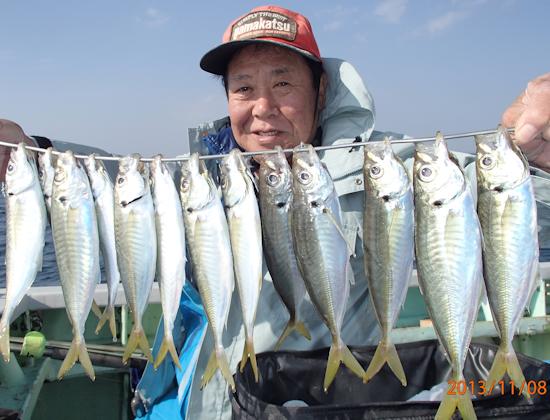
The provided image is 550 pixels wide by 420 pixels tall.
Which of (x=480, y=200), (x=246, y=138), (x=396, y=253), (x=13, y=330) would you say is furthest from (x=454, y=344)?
(x=13, y=330)

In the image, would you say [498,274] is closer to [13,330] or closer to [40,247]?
[40,247]

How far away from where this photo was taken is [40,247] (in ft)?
8.11

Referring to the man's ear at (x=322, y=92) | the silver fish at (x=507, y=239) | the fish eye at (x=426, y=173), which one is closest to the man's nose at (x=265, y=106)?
the man's ear at (x=322, y=92)

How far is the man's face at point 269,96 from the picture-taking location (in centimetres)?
325

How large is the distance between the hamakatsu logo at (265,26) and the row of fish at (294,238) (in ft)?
3.79

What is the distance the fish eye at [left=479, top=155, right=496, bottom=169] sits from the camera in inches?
81.8

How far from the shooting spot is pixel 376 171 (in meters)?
2.22

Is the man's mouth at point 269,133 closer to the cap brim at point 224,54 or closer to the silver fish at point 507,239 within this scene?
the cap brim at point 224,54

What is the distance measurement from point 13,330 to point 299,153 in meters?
3.28

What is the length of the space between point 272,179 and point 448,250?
88cm

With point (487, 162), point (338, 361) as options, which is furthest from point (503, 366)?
point (487, 162)

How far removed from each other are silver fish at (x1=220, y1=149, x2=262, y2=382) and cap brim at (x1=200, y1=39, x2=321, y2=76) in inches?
43.7

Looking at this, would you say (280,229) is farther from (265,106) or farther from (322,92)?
(322,92)

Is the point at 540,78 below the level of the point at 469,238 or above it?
above
